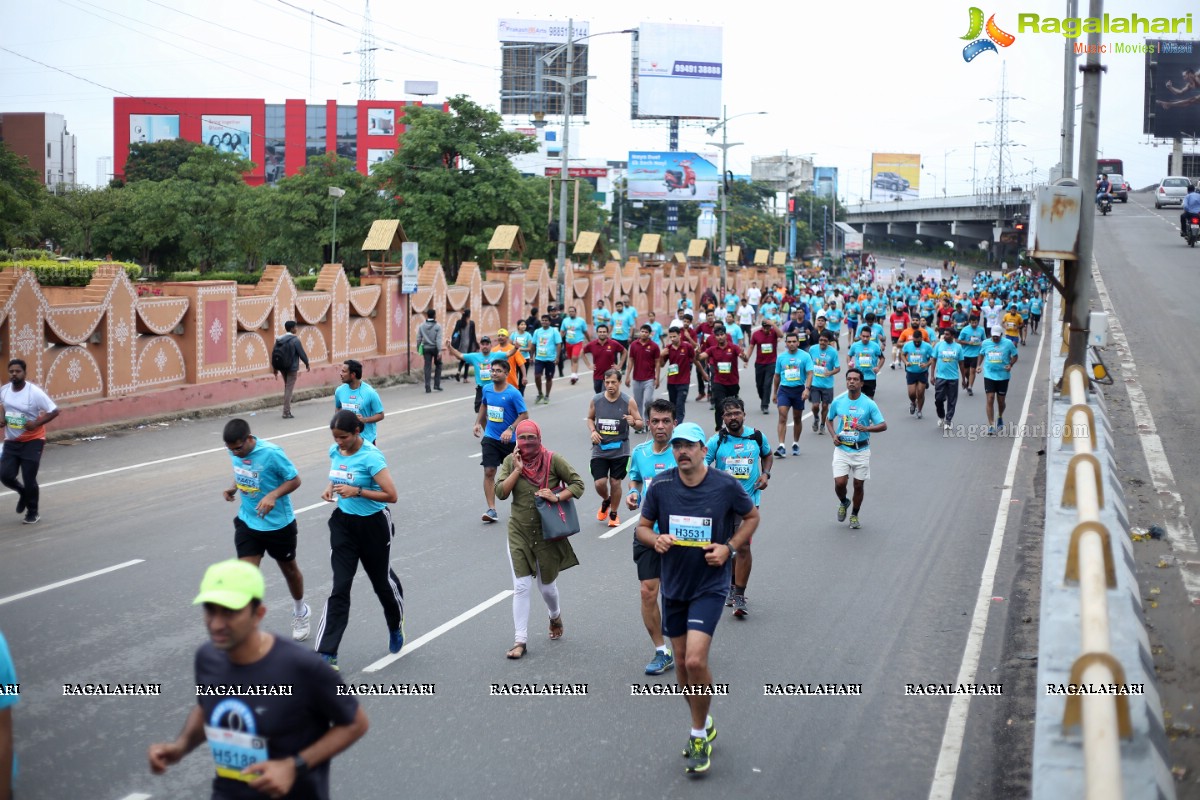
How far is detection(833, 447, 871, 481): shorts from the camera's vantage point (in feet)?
40.3

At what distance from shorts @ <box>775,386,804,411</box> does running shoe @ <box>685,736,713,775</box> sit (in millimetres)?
→ 11150

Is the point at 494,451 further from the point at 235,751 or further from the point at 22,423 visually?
the point at 235,751

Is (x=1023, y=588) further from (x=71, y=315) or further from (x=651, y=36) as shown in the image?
(x=651, y=36)

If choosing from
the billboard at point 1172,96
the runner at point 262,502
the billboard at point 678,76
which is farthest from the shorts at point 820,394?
the billboard at point 678,76

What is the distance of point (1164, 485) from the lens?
40.8 ft

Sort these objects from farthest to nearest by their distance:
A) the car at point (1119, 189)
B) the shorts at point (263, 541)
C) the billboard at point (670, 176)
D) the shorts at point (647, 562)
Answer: the billboard at point (670, 176)
the car at point (1119, 189)
the shorts at point (263, 541)
the shorts at point (647, 562)

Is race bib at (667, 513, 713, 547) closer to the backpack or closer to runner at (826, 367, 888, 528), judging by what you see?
runner at (826, 367, 888, 528)

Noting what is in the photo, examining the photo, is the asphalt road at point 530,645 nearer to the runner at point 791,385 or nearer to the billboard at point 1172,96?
the runner at point 791,385

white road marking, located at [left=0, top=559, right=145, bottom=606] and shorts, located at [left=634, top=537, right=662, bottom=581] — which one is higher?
shorts, located at [left=634, top=537, right=662, bottom=581]

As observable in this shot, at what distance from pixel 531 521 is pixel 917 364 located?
14.1 meters

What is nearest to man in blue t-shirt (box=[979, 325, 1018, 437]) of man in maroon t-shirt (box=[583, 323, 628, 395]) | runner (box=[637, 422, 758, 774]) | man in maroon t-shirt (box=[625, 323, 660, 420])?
man in maroon t-shirt (box=[625, 323, 660, 420])

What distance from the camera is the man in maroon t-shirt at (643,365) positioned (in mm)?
17828

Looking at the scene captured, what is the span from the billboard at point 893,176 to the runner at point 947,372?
467ft

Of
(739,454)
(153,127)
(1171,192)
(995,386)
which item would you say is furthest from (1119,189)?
(153,127)
